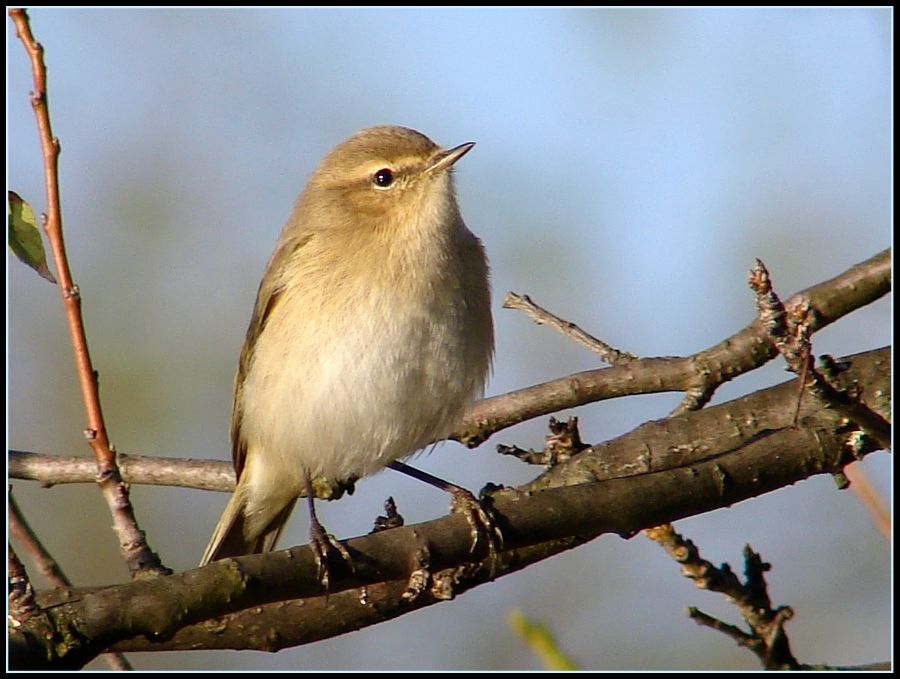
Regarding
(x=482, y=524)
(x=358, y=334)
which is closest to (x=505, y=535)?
(x=482, y=524)

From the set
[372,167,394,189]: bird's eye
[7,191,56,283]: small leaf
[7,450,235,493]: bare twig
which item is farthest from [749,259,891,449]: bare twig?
[7,450,235,493]: bare twig

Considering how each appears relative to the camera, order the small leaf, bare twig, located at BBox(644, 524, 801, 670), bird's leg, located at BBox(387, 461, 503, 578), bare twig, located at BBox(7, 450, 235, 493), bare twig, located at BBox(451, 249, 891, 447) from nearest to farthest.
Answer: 1. the small leaf
2. bird's leg, located at BBox(387, 461, 503, 578)
3. bare twig, located at BBox(644, 524, 801, 670)
4. bare twig, located at BBox(451, 249, 891, 447)
5. bare twig, located at BBox(7, 450, 235, 493)

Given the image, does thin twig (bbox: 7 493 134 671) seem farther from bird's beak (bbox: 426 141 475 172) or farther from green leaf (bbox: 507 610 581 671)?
bird's beak (bbox: 426 141 475 172)

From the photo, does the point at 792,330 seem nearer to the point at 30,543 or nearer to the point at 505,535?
the point at 505,535

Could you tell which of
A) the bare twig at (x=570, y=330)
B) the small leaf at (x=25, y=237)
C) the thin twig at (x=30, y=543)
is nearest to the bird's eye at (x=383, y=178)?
the bare twig at (x=570, y=330)

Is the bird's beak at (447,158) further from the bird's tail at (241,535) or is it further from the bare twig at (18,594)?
the bare twig at (18,594)

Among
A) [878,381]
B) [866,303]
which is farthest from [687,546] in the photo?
[866,303]

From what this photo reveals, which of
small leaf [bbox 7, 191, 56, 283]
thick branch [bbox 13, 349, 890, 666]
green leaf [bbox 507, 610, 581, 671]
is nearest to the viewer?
green leaf [bbox 507, 610, 581, 671]

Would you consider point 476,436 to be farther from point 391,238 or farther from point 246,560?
point 246,560
